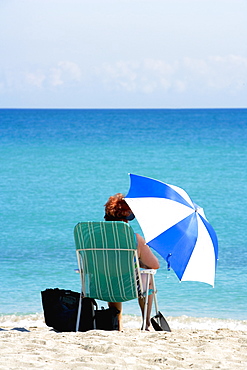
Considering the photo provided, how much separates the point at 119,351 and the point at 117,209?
1.09 m

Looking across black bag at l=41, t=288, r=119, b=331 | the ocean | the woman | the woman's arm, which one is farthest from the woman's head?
the ocean

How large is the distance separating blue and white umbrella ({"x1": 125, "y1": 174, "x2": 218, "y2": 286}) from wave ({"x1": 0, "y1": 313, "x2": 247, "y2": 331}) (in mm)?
1288

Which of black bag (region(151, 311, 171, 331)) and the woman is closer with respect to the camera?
the woman

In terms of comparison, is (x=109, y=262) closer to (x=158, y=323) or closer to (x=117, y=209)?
(x=117, y=209)

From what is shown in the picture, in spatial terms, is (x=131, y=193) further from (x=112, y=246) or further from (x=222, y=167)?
(x=222, y=167)

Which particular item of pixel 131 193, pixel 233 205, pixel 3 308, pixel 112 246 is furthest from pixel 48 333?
pixel 233 205

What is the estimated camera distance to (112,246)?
4211mm

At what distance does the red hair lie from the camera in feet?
14.3

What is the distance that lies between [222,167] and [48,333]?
18.7 m

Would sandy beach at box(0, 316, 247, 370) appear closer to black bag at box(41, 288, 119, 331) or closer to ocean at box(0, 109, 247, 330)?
black bag at box(41, 288, 119, 331)

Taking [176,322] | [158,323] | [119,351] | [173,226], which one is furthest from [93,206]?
[119,351]

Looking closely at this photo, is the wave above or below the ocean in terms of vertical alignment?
below

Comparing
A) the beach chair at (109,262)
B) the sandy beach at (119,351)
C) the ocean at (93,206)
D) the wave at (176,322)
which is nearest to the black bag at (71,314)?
the beach chair at (109,262)

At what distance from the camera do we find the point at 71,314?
443 cm
